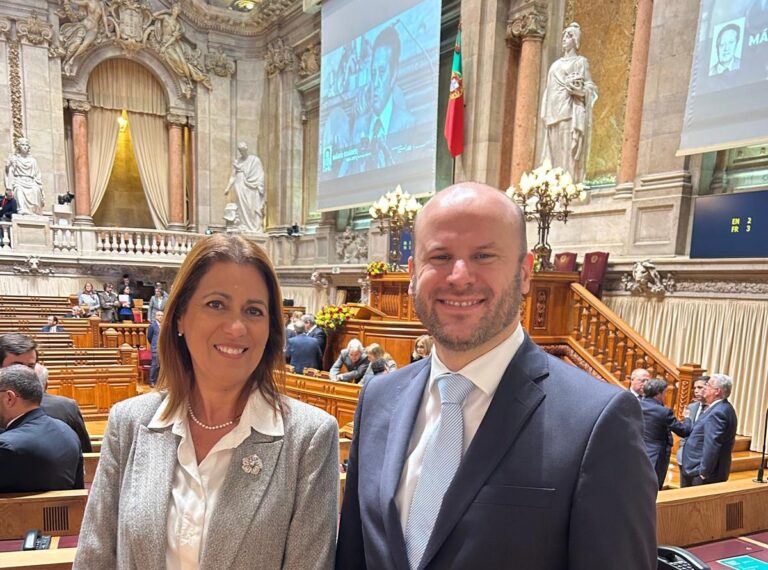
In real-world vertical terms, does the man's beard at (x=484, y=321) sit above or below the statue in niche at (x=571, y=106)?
below

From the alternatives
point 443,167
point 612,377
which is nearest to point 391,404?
point 612,377

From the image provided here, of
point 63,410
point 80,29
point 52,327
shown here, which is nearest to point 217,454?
point 63,410

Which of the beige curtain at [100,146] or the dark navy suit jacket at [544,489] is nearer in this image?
the dark navy suit jacket at [544,489]

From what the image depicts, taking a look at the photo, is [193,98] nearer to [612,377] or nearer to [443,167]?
[443,167]

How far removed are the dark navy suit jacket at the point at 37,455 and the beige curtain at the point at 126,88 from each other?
52.0 feet

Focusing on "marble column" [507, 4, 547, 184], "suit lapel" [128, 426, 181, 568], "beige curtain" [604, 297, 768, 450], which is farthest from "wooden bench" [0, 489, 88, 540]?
"marble column" [507, 4, 547, 184]

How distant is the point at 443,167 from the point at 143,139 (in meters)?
10.6

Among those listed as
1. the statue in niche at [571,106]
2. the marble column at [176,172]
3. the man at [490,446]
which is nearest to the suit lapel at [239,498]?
the man at [490,446]

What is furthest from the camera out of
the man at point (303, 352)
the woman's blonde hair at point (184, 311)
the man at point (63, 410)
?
the man at point (303, 352)

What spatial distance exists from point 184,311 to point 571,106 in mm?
8074

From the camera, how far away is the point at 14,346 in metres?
3.43

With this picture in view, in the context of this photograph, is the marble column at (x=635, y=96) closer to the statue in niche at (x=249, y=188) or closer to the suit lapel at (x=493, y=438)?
the suit lapel at (x=493, y=438)

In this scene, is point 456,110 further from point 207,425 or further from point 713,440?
point 207,425

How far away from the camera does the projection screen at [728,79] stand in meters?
5.51
